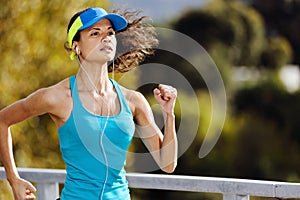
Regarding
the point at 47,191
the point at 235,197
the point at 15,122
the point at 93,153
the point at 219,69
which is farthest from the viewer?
the point at 219,69

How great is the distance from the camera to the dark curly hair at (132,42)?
3.75 meters

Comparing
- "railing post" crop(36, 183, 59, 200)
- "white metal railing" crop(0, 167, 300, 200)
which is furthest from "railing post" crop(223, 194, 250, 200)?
"railing post" crop(36, 183, 59, 200)

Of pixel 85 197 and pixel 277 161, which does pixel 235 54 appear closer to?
pixel 277 161

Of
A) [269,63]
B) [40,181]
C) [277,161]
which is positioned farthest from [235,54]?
[40,181]

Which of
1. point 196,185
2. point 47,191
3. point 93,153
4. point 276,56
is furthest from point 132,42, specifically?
point 276,56

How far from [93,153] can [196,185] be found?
2.51 feet

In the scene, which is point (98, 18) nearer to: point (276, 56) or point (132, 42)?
point (132, 42)

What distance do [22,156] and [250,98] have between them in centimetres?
2076

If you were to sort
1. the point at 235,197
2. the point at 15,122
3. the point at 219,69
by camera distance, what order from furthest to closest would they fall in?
the point at 219,69
the point at 235,197
the point at 15,122

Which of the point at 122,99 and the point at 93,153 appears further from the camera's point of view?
the point at 122,99

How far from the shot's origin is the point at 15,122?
3.58 metres

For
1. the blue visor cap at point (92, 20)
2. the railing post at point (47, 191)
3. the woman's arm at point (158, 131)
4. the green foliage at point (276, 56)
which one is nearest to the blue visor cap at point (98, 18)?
the blue visor cap at point (92, 20)

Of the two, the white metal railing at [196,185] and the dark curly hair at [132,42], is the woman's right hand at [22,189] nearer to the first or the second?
the dark curly hair at [132,42]

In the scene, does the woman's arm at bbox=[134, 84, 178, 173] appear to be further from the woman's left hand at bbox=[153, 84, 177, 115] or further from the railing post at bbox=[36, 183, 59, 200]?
the railing post at bbox=[36, 183, 59, 200]
